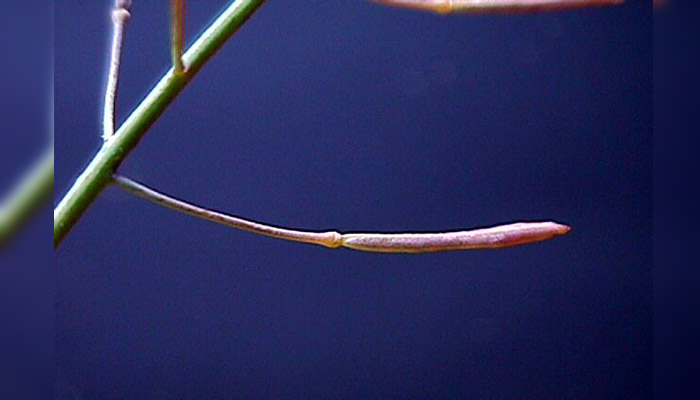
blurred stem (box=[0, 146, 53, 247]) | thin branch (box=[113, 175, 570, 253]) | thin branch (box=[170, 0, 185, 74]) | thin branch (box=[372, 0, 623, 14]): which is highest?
thin branch (box=[372, 0, 623, 14])

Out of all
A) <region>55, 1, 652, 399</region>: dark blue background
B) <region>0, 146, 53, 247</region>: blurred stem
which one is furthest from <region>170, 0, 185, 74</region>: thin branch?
<region>55, 1, 652, 399</region>: dark blue background

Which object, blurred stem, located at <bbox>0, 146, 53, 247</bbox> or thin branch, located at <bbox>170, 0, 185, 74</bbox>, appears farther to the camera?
thin branch, located at <bbox>170, 0, 185, 74</bbox>

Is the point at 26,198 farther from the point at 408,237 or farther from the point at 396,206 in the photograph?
the point at 396,206

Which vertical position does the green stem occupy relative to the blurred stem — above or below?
above

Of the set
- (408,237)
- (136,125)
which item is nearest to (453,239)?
(408,237)

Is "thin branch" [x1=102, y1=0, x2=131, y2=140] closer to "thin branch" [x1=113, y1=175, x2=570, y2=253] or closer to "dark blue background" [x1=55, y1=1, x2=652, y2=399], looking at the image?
"thin branch" [x1=113, y1=175, x2=570, y2=253]

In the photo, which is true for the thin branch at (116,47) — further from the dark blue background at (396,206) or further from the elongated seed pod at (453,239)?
the dark blue background at (396,206)

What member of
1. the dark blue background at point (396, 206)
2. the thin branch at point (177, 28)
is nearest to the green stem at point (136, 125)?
the thin branch at point (177, 28)

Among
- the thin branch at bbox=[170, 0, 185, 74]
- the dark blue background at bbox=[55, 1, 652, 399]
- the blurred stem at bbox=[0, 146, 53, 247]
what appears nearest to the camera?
the blurred stem at bbox=[0, 146, 53, 247]
